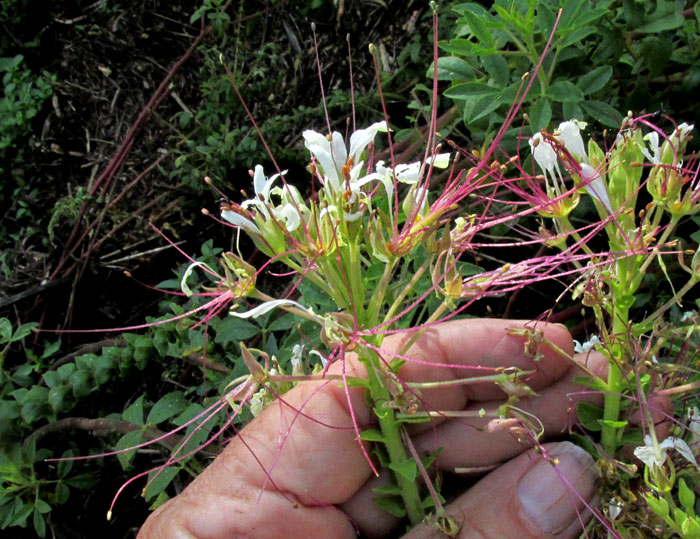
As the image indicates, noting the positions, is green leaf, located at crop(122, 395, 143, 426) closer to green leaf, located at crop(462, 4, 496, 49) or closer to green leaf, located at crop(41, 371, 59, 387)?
green leaf, located at crop(41, 371, 59, 387)

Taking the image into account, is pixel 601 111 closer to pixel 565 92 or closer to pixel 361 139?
pixel 565 92

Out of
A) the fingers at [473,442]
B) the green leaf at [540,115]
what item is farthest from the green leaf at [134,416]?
the green leaf at [540,115]

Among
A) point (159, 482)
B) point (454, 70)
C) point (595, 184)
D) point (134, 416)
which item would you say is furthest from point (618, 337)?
point (134, 416)

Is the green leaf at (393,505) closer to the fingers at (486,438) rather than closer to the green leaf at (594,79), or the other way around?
the fingers at (486,438)

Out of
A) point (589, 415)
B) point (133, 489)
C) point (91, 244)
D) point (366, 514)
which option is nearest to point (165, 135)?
point (91, 244)

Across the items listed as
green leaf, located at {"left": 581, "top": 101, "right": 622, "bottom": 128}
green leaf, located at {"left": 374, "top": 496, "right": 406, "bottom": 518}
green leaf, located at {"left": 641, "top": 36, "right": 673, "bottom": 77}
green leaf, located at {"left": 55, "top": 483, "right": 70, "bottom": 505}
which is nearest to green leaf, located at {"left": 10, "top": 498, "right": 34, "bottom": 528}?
green leaf, located at {"left": 55, "top": 483, "right": 70, "bottom": 505}

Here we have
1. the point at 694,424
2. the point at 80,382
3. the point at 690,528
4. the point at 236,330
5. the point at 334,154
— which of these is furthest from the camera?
the point at 80,382

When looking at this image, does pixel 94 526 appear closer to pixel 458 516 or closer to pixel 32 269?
pixel 32 269
